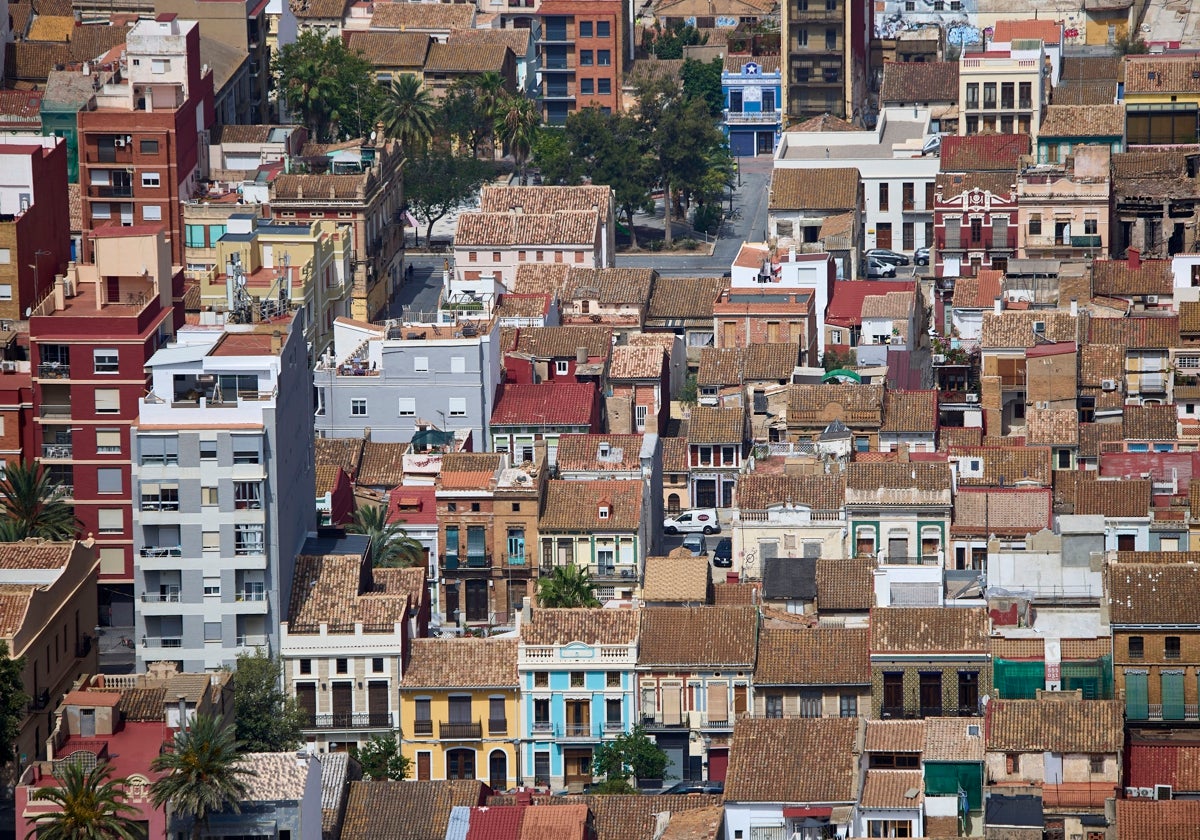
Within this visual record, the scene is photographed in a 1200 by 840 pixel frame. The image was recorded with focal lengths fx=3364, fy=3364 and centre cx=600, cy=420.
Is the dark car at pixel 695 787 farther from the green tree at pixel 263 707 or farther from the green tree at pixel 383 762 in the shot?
the green tree at pixel 263 707

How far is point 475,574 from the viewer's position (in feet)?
517

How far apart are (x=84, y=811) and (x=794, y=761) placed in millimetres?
29590

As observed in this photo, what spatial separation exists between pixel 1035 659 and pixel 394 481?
42324 mm

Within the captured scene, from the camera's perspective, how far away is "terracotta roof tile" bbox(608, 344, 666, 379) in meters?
185

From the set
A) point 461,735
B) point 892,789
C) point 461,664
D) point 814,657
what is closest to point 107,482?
point 461,664

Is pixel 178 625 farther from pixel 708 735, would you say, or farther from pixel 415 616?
pixel 708 735

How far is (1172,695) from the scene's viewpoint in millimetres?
138250

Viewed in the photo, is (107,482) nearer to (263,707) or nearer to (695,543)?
(263,707)

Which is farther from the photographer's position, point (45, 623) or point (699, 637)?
point (699, 637)

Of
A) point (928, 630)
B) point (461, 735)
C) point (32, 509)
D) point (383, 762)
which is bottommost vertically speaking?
point (383, 762)

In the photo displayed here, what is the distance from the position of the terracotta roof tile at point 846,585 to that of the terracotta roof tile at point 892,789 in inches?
728

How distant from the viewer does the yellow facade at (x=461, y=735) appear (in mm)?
141875

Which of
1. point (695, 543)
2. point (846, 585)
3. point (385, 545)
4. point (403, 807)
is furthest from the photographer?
point (695, 543)

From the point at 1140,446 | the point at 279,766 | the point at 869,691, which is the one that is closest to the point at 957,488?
the point at 1140,446
